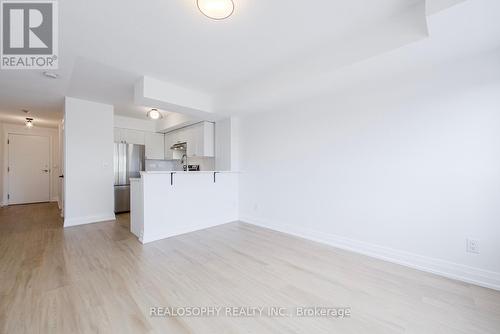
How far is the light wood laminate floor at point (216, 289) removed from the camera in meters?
1.48

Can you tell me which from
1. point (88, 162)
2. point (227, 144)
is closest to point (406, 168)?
point (227, 144)

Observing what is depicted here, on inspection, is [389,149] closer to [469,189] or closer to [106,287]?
[469,189]

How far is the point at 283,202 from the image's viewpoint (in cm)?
366

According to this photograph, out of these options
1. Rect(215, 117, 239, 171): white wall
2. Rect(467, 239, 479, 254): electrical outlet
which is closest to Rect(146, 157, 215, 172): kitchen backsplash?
Rect(215, 117, 239, 171): white wall

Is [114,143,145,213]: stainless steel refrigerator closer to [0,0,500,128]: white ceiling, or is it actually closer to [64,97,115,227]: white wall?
[64,97,115,227]: white wall

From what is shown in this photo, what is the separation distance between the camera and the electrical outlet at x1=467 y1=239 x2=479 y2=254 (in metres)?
2.01

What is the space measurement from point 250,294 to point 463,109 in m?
2.66

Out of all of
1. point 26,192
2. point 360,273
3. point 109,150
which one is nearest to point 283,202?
point 360,273

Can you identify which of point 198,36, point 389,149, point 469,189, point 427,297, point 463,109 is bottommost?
point 427,297

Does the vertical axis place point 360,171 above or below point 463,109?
below

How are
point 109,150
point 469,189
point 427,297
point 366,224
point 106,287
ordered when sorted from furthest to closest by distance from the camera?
point 109,150, point 366,224, point 469,189, point 106,287, point 427,297

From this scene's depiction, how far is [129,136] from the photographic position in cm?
556

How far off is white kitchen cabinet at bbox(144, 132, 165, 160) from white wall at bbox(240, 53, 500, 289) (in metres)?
4.05

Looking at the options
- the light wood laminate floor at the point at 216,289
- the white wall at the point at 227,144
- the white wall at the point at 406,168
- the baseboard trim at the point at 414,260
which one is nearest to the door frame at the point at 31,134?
the light wood laminate floor at the point at 216,289
